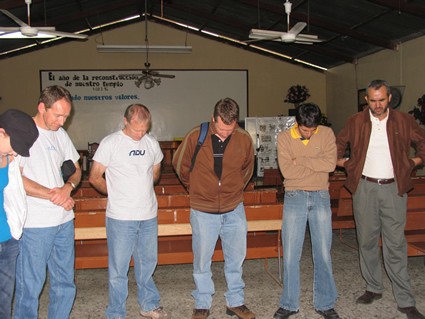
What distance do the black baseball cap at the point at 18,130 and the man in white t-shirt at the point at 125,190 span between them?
810 mm

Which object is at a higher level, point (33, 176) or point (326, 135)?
point (326, 135)

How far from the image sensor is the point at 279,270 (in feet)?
13.4

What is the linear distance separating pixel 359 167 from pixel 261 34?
177 inches

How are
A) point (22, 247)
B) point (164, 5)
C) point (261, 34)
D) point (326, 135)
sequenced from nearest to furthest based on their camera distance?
1. point (22, 247)
2. point (326, 135)
3. point (261, 34)
4. point (164, 5)

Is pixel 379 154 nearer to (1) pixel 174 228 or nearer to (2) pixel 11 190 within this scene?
(1) pixel 174 228

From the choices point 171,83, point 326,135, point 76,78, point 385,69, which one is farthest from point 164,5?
point 326,135

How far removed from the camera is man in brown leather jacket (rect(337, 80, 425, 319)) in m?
3.21

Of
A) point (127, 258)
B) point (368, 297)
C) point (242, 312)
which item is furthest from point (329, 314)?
point (127, 258)

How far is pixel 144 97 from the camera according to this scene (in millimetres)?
15062

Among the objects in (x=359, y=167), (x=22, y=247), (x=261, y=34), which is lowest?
(x=22, y=247)

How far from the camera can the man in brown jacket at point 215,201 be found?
3.11 meters

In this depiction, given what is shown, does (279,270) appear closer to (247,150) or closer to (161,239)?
(161,239)

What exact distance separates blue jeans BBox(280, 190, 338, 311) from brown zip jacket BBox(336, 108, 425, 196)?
39 cm

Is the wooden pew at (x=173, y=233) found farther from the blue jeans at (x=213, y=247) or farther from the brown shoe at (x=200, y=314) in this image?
the brown shoe at (x=200, y=314)
